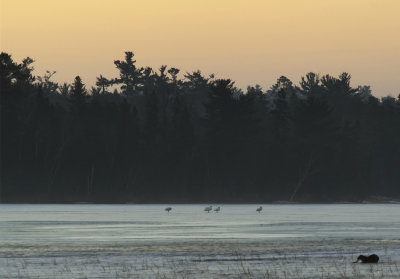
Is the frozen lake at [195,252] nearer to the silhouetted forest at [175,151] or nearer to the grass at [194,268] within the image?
the grass at [194,268]

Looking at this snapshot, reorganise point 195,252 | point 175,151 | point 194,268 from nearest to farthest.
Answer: point 194,268 < point 195,252 < point 175,151

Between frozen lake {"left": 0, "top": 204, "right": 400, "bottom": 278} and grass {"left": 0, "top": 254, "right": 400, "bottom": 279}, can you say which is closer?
grass {"left": 0, "top": 254, "right": 400, "bottom": 279}

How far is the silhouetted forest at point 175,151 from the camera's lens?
15588cm

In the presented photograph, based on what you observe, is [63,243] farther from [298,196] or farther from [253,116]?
[253,116]

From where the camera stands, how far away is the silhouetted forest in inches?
6137

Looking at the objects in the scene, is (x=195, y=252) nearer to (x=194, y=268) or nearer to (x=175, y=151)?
(x=194, y=268)

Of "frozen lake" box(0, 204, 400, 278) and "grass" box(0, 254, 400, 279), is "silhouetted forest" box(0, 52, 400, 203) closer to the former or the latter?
"frozen lake" box(0, 204, 400, 278)

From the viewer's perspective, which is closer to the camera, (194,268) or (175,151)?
(194,268)

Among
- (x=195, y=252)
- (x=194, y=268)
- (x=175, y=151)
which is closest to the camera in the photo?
(x=194, y=268)

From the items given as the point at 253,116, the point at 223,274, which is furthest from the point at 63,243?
the point at 253,116

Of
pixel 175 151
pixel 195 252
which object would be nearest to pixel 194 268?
pixel 195 252

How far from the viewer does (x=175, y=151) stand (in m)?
164

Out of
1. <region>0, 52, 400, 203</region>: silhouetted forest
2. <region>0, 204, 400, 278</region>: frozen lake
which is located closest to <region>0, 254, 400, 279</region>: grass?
<region>0, 204, 400, 278</region>: frozen lake

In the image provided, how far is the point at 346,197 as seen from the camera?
170250mm
